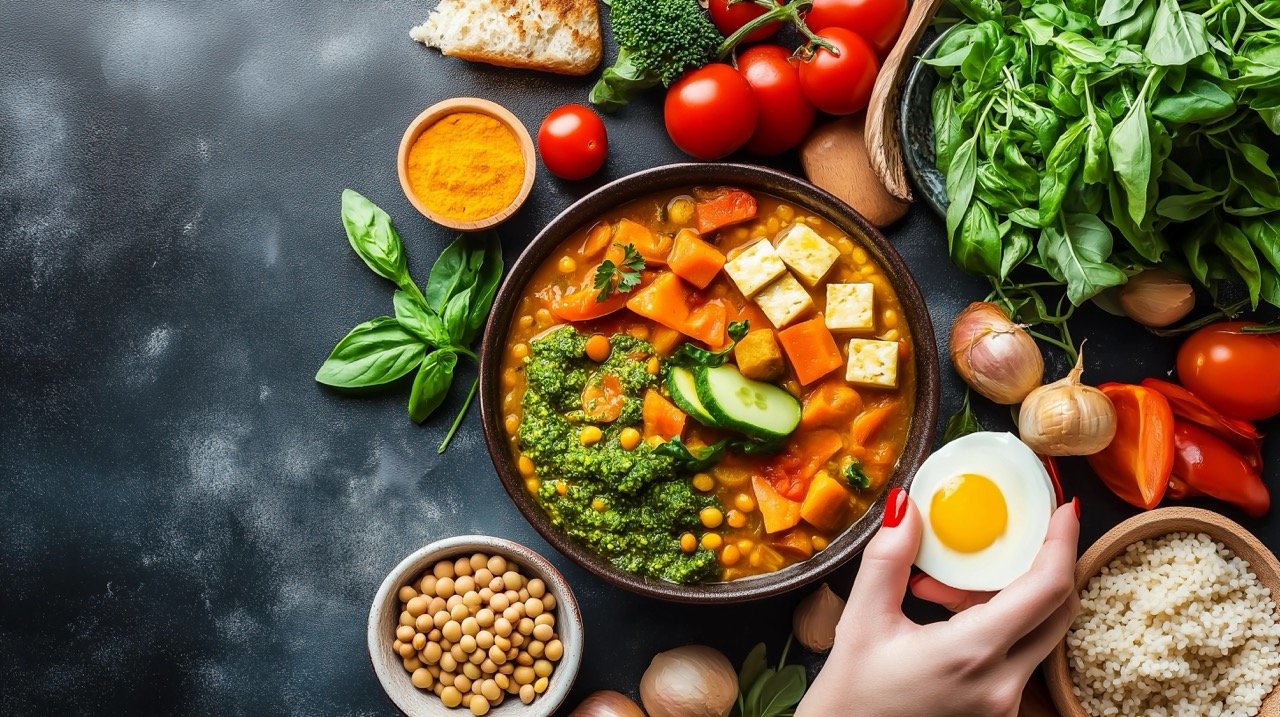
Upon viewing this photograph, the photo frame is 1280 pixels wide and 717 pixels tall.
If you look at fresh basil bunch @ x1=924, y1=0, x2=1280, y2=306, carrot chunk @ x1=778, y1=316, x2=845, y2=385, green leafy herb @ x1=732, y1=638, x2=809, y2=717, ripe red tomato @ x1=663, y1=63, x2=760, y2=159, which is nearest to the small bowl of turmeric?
ripe red tomato @ x1=663, y1=63, x2=760, y2=159

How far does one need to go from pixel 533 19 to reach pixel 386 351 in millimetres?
1310

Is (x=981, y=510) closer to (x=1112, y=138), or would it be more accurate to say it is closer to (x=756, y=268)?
(x=756, y=268)

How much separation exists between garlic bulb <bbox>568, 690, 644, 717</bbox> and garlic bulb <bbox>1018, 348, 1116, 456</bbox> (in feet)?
5.44

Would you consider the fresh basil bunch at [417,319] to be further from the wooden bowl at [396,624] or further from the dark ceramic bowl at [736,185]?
the wooden bowl at [396,624]

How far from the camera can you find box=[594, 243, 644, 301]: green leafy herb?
3.09 meters

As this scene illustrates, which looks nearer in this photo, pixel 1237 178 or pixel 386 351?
pixel 1237 178

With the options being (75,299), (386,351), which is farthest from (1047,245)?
(75,299)

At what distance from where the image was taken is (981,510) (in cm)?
303

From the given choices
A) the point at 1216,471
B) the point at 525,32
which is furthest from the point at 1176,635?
the point at 525,32

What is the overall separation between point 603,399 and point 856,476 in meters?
0.87

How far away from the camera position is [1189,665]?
3.16 m

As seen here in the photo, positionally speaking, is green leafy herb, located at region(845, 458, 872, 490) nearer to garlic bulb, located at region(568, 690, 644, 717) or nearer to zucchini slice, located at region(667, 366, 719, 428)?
zucchini slice, located at region(667, 366, 719, 428)

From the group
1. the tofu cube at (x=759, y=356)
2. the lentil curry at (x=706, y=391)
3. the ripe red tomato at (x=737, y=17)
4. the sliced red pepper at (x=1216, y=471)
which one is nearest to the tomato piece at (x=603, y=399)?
the lentil curry at (x=706, y=391)

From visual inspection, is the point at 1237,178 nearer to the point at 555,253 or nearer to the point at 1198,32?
the point at 1198,32
